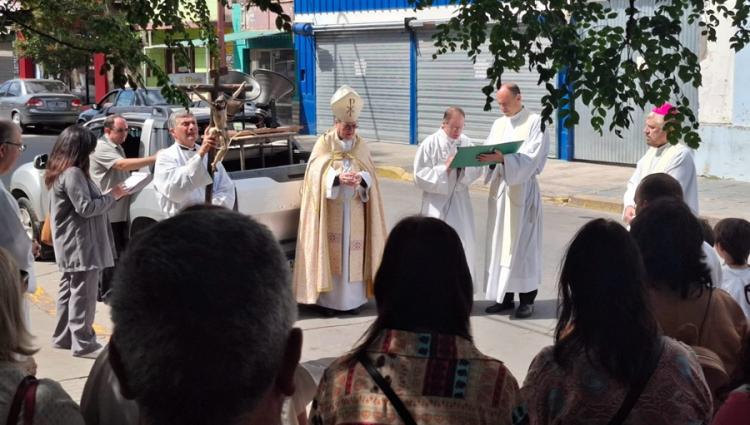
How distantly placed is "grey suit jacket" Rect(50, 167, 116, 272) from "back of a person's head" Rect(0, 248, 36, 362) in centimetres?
398

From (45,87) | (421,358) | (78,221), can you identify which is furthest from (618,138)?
(45,87)

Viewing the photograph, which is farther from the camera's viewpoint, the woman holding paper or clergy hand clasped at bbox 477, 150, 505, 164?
clergy hand clasped at bbox 477, 150, 505, 164

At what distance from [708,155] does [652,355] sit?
1374cm

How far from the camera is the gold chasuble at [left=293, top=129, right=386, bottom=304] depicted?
8.29 m

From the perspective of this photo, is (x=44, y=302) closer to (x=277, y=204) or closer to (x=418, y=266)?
Answer: (x=277, y=204)

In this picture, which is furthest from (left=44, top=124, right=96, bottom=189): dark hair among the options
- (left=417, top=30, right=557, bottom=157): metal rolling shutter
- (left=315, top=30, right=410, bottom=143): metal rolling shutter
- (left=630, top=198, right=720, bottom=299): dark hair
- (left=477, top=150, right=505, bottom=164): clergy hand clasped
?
(left=315, top=30, right=410, bottom=143): metal rolling shutter

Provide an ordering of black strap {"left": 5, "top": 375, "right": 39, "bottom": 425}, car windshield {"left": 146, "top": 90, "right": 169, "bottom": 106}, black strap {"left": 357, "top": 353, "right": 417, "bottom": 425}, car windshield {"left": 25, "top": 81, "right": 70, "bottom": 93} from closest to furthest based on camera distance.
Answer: black strap {"left": 5, "top": 375, "right": 39, "bottom": 425} → black strap {"left": 357, "top": 353, "right": 417, "bottom": 425} → car windshield {"left": 146, "top": 90, "right": 169, "bottom": 106} → car windshield {"left": 25, "top": 81, "right": 70, "bottom": 93}

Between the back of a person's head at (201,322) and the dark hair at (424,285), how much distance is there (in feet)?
3.21

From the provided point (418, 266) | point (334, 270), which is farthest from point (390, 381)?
point (334, 270)

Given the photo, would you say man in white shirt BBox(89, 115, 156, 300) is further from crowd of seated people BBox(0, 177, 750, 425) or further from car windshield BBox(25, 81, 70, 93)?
car windshield BBox(25, 81, 70, 93)

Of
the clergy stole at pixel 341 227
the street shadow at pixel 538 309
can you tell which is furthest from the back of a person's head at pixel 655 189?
the clergy stole at pixel 341 227

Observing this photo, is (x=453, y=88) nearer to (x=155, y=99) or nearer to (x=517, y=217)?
(x=155, y=99)

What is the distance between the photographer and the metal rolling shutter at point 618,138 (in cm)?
1611

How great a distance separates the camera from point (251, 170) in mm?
8742
